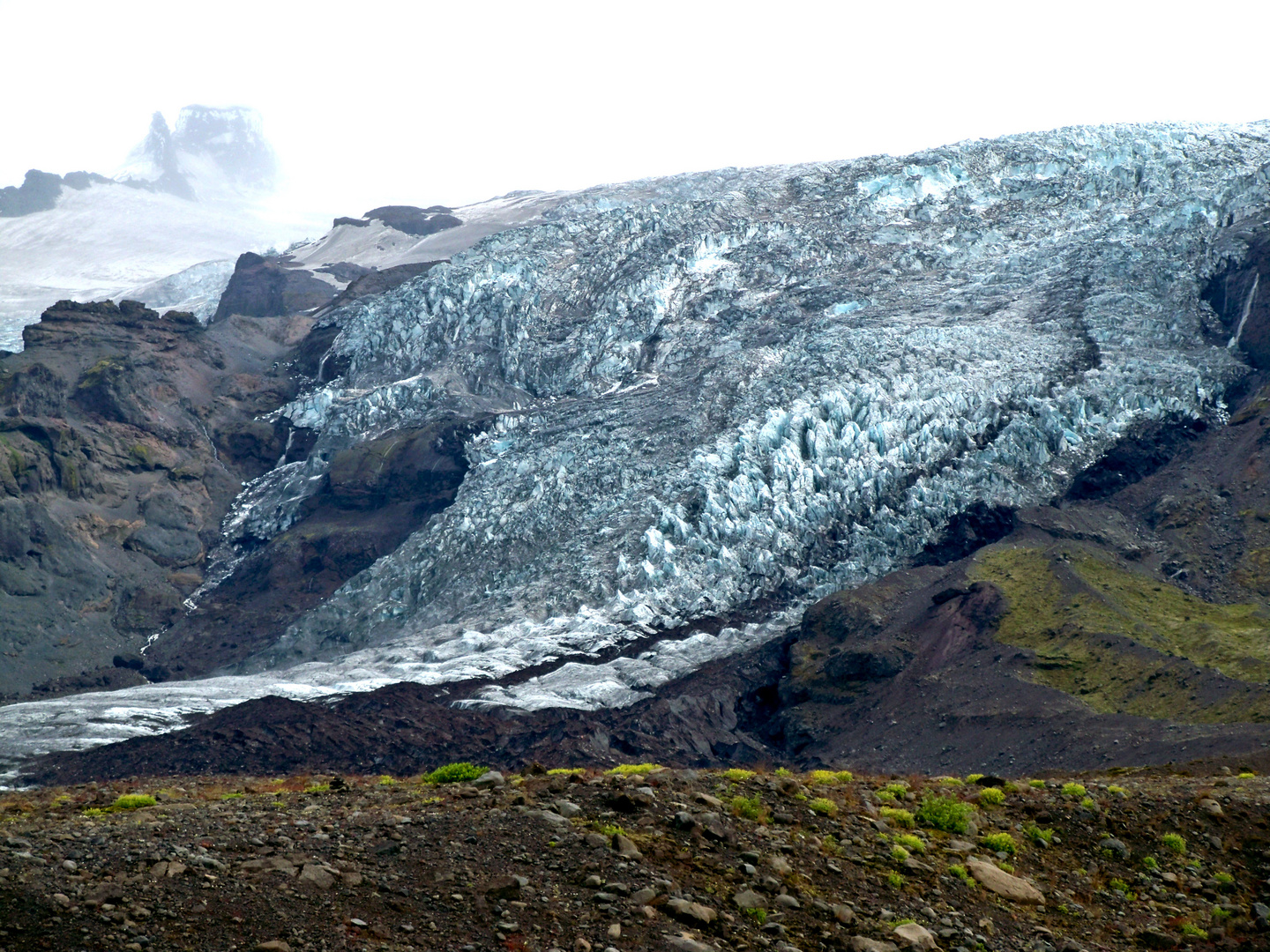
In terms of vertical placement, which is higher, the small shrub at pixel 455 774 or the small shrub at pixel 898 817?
the small shrub at pixel 455 774

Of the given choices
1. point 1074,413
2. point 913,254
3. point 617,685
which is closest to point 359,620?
point 617,685

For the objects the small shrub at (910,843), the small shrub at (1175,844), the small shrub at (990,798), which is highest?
the small shrub at (910,843)

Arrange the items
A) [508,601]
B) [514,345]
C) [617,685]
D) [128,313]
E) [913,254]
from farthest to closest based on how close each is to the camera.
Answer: [128,313], [514,345], [913,254], [508,601], [617,685]

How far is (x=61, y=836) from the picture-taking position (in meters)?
13.6

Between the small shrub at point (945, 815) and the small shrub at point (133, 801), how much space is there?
13260 millimetres

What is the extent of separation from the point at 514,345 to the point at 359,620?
44.8 meters

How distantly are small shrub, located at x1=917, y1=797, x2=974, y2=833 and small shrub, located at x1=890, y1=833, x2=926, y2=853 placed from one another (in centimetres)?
124

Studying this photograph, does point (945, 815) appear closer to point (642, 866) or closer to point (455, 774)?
point (642, 866)

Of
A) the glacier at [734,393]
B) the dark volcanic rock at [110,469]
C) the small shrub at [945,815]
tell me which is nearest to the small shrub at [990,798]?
the small shrub at [945,815]

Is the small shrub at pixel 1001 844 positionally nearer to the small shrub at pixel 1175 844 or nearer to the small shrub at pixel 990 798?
the small shrub at pixel 990 798

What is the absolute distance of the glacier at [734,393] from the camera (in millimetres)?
78875

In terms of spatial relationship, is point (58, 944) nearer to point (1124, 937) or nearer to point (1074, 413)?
point (1124, 937)

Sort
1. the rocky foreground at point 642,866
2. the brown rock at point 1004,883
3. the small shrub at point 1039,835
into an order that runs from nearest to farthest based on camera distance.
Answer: the rocky foreground at point 642,866 → the brown rock at point 1004,883 → the small shrub at point 1039,835

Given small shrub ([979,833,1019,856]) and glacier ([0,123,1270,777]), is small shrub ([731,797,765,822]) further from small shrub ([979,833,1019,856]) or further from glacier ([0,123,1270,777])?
glacier ([0,123,1270,777])
